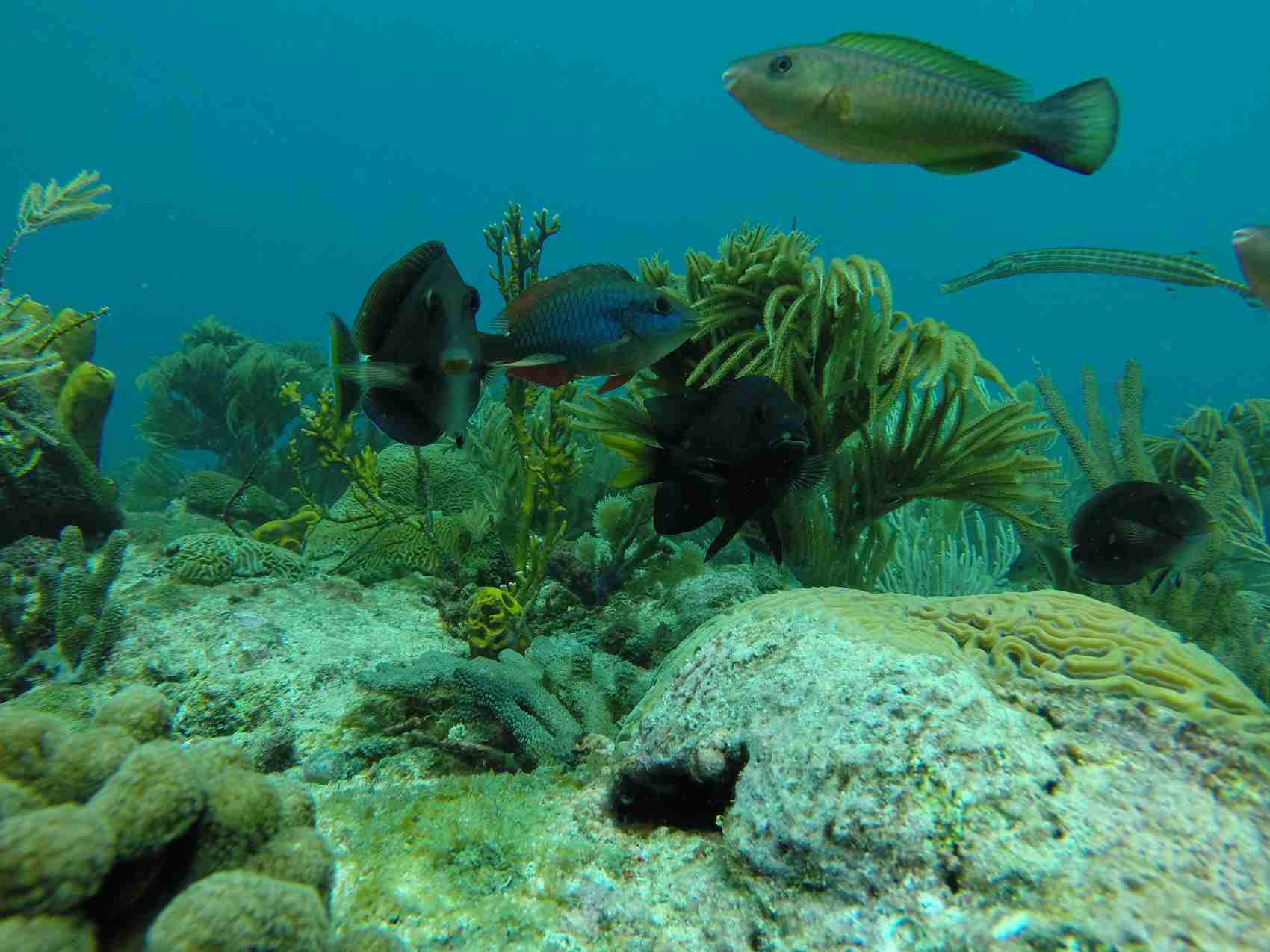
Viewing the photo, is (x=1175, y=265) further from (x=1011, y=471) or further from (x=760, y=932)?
(x=760, y=932)

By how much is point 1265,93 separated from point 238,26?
157075 mm

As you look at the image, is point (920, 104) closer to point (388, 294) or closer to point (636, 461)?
point (636, 461)

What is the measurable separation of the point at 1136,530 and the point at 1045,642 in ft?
6.20

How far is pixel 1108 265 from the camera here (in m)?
4.23

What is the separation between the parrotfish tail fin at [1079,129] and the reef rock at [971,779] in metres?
1.54

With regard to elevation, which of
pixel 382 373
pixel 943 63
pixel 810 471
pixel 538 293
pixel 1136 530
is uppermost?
pixel 943 63

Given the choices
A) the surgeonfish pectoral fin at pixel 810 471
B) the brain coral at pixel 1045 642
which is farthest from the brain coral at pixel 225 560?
the surgeonfish pectoral fin at pixel 810 471

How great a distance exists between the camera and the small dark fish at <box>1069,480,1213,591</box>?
3289 mm

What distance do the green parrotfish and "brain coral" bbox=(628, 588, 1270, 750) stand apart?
1.52 meters

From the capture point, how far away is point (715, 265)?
362 cm

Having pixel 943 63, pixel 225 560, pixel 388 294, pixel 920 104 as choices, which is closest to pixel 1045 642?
pixel 920 104

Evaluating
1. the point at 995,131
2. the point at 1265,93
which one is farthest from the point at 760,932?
the point at 1265,93

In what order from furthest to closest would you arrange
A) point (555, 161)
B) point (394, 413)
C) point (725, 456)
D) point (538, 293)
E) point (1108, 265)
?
point (555, 161) < point (1108, 265) < point (725, 456) < point (538, 293) < point (394, 413)

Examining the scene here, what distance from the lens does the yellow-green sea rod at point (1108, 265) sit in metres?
4.09
